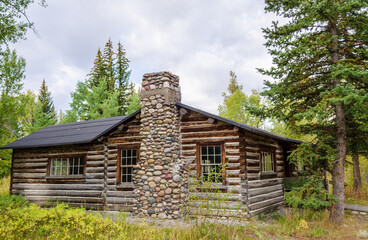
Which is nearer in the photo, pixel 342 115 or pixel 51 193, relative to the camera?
pixel 342 115

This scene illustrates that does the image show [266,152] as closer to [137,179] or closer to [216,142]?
[216,142]

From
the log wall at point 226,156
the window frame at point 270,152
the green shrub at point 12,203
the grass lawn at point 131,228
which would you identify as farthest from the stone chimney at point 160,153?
the green shrub at point 12,203

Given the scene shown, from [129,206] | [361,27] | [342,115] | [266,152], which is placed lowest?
[129,206]

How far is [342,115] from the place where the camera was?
1016 centimetres

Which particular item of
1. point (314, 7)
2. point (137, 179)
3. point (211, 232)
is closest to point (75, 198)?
point (137, 179)

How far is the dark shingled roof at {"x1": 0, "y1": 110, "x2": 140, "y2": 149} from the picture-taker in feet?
45.3

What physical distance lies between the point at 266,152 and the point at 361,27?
6282mm

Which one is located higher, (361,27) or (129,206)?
(361,27)

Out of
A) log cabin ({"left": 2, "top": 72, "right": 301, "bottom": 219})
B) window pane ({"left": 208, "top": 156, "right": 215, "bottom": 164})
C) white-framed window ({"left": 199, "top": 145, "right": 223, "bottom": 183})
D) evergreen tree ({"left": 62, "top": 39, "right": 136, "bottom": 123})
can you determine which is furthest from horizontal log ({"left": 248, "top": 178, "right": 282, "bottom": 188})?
evergreen tree ({"left": 62, "top": 39, "right": 136, "bottom": 123})

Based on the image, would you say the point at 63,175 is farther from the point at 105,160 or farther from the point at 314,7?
the point at 314,7

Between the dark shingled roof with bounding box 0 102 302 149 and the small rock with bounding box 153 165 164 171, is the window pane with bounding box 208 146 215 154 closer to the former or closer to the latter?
the small rock with bounding box 153 165 164 171

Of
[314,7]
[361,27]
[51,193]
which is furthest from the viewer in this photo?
[51,193]

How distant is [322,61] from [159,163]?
7.13 meters

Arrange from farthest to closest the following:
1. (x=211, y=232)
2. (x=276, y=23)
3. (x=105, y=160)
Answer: (x=105, y=160)
(x=276, y=23)
(x=211, y=232)
